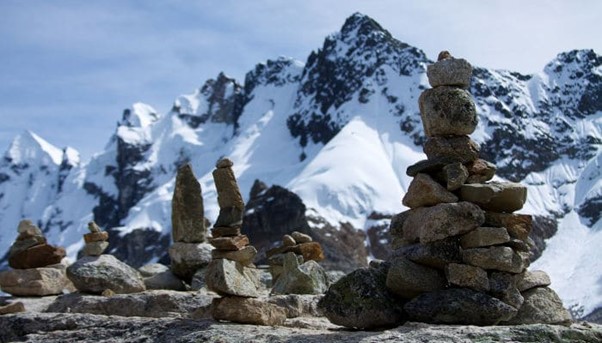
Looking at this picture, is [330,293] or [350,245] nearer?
[330,293]

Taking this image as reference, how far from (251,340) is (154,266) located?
17.7 m

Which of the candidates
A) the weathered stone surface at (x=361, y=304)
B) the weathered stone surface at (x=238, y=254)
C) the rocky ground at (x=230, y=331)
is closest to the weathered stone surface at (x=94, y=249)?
the weathered stone surface at (x=238, y=254)

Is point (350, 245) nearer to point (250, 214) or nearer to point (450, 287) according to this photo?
point (250, 214)

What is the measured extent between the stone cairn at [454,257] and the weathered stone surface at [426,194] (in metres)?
0.02

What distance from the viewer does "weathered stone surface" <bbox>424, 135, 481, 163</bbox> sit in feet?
48.7

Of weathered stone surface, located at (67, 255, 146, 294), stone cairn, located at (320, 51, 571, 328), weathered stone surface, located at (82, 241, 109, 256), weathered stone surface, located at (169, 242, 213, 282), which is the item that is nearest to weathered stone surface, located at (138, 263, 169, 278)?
weathered stone surface, located at (169, 242, 213, 282)

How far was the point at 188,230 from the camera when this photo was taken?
974 inches

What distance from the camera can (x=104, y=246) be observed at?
74.2 ft

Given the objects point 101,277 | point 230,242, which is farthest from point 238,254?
point 101,277

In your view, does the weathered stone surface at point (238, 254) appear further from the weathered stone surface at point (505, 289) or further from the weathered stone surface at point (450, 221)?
the weathered stone surface at point (505, 289)

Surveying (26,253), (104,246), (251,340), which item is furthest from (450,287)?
(26,253)

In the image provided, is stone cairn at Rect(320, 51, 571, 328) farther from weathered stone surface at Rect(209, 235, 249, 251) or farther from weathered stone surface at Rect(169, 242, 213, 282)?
weathered stone surface at Rect(169, 242, 213, 282)

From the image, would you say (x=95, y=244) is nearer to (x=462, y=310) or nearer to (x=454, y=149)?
(x=454, y=149)

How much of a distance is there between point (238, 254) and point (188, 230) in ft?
10.9
